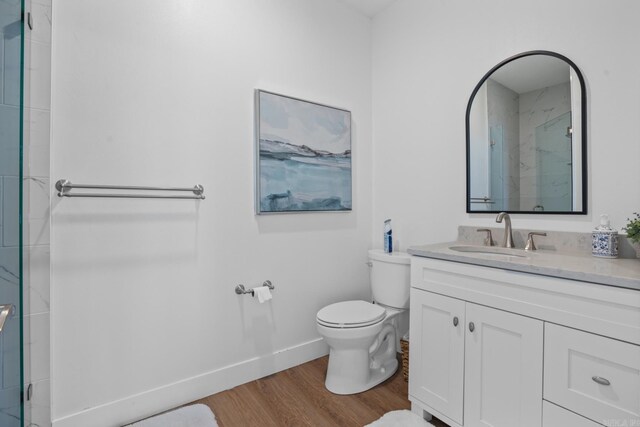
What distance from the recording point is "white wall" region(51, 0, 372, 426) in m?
1.47

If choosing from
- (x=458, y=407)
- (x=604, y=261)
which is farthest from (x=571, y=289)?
(x=458, y=407)

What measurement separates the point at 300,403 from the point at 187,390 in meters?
0.61

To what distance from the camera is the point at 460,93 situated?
1979mm

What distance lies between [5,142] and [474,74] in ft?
7.01

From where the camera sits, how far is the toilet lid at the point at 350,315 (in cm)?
178

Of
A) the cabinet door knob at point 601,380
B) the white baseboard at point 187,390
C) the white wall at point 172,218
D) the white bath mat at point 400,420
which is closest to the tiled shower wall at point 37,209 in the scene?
the white wall at point 172,218

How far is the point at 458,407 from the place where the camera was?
1.44m

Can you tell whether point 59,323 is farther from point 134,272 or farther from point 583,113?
point 583,113

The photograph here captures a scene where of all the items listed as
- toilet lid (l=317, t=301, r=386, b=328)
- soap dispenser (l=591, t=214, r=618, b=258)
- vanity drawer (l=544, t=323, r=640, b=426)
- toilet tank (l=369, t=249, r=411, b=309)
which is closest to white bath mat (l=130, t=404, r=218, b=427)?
toilet lid (l=317, t=301, r=386, b=328)

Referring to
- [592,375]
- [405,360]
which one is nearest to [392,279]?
[405,360]

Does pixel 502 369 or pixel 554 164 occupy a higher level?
pixel 554 164

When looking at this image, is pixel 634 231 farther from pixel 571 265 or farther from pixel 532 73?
pixel 532 73

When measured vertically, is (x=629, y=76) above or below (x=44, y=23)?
below

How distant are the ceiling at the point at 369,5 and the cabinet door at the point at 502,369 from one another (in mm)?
2144
